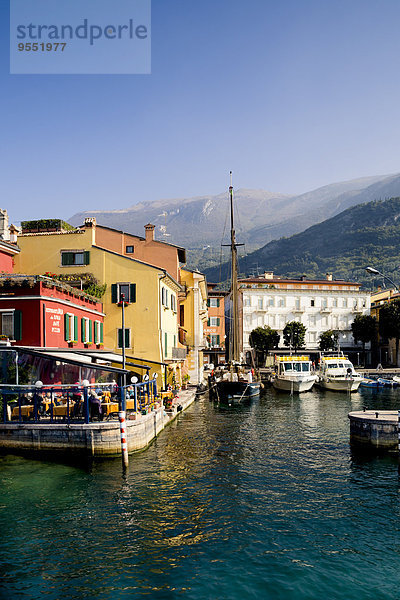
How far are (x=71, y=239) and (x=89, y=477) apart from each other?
26691mm

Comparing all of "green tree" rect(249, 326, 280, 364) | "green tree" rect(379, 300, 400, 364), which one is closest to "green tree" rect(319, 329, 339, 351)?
"green tree" rect(249, 326, 280, 364)

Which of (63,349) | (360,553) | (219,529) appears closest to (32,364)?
(63,349)

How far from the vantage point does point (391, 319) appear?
3388 inches

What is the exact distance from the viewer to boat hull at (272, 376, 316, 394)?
2264 inches

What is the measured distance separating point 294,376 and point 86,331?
1152 inches

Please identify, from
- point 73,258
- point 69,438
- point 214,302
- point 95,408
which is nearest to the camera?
point 69,438

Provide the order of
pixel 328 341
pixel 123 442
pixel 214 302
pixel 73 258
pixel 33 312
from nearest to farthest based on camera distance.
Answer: pixel 123 442 → pixel 33 312 → pixel 73 258 → pixel 214 302 → pixel 328 341

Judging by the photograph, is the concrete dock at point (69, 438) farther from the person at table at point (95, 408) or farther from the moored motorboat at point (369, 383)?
the moored motorboat at point (369, 383)

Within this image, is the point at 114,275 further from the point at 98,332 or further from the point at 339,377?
the point at 339,377

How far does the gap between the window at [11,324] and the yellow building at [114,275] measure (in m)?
13.0

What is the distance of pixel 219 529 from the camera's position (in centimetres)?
1480

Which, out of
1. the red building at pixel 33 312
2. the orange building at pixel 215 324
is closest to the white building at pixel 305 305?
the orange building at pixel 215 324

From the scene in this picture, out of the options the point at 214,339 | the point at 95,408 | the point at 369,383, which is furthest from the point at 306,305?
the point at 95,408

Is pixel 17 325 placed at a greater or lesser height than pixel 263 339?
greater
